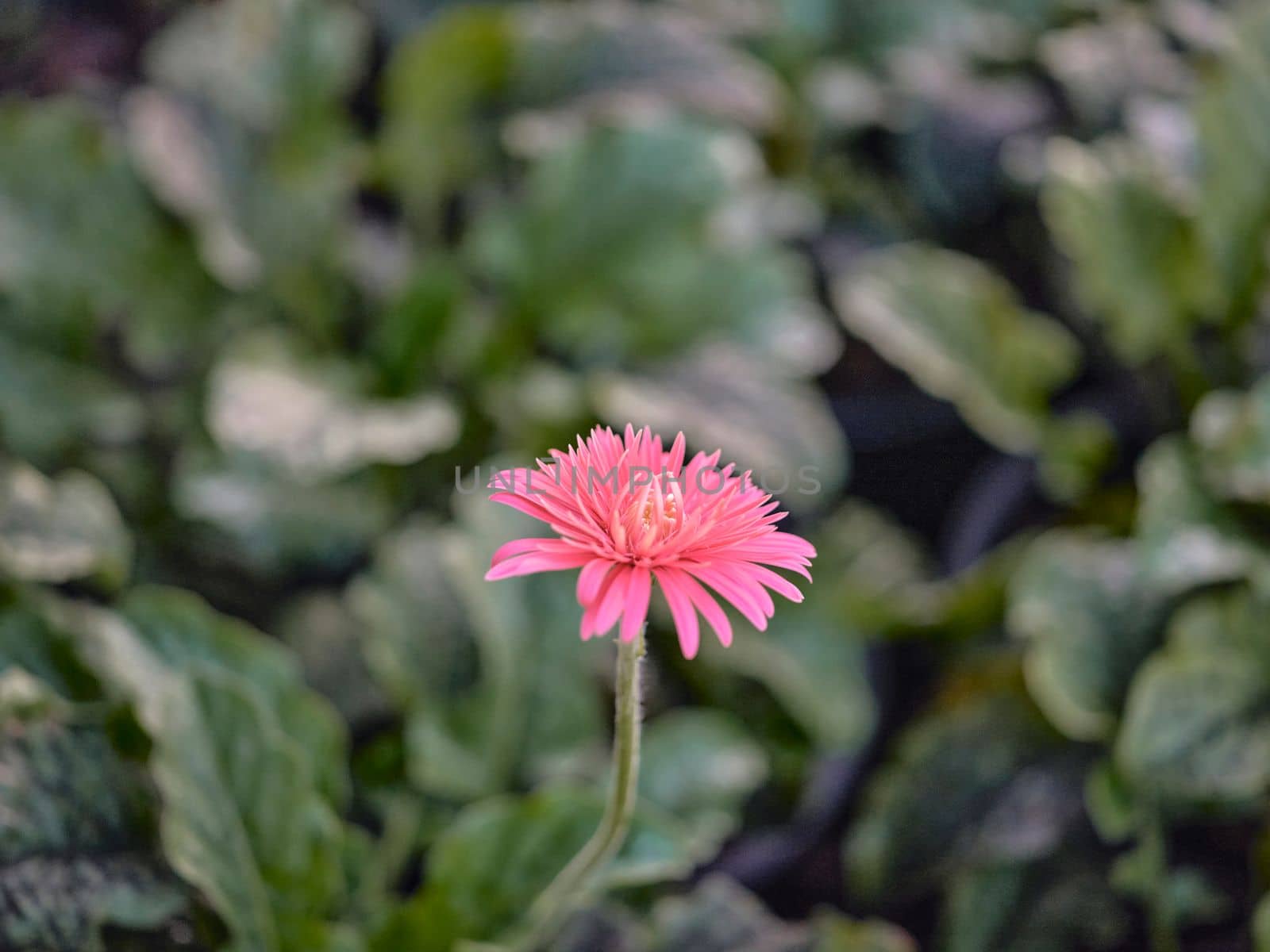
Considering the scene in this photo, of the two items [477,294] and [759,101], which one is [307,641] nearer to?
[477,294]

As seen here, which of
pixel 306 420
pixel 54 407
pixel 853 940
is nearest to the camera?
pixel 853 940

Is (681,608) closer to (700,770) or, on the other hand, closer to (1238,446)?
(700,770)

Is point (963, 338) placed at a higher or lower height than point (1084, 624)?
higher

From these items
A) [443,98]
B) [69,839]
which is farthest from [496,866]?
[443,98]

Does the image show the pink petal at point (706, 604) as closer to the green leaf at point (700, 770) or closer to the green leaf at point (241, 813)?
the green leaf at point (241, 813)

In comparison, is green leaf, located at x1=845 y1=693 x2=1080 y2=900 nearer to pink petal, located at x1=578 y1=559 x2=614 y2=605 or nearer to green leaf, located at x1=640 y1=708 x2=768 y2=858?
green leaf, located at x1=640 y1=708 x2=768 y2=858

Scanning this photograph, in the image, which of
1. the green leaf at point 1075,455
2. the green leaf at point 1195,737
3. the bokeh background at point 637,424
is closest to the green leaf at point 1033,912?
the bokeh background at point 637,424
